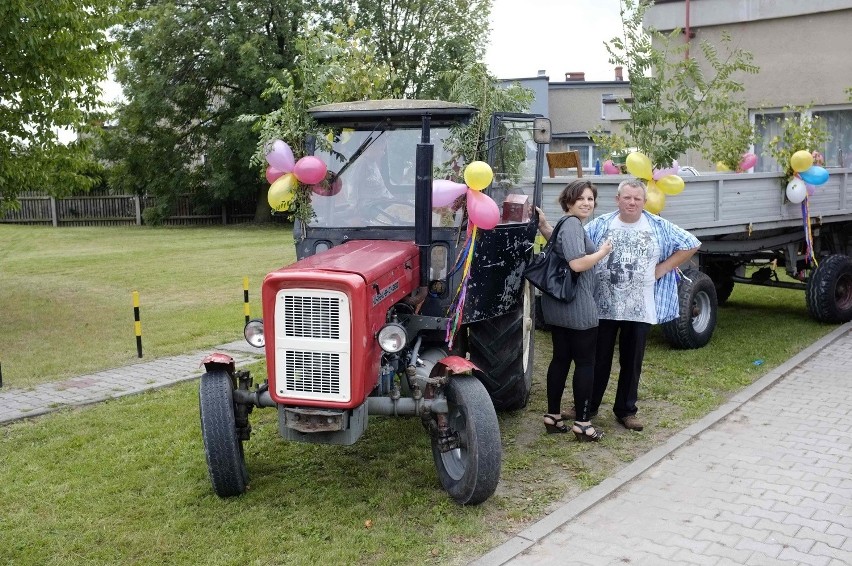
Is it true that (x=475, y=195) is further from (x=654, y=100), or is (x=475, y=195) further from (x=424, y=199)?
(x=654, y=100)

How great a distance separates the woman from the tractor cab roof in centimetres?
94

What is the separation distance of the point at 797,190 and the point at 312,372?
7269mm

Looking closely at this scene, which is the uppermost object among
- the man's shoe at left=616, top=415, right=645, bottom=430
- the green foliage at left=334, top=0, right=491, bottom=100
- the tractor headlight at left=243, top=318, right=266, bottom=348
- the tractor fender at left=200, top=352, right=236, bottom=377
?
the green foliage at left=334, top=0, right=491, bottom=100

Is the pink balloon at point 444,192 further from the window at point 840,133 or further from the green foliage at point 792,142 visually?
the window at point 840,133

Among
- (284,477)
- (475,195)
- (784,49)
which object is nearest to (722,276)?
(784,49)

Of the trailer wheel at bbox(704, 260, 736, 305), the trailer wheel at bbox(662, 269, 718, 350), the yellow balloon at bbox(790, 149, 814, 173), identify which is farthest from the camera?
the trailer wheel at bbox(704, 260, 736, 305)

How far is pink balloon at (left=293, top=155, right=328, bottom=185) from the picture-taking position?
579 cm

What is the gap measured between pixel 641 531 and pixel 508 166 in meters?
2.83

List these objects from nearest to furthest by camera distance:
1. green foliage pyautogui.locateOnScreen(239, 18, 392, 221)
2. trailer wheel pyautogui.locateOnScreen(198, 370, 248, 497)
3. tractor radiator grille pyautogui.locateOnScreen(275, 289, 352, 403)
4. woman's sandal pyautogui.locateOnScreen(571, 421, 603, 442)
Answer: tractor radiator grille pyautogui.locateOnScreen(275, 289, 352, 403), trailer wheel pyautogui.locateOnScreen(198, 370, 248, 497), green foliage pyautogui.locateOnScreen(239, 18, 392, 221), woman's sandal pyautogui.locateOnScreen(571, 421, 603, 442)

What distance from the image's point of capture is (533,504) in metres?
5.11

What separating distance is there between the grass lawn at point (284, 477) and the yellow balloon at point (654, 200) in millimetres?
1559

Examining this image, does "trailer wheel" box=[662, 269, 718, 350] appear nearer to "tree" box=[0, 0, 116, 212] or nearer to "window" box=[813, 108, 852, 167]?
"window" box=[813, 108, 852, 167]

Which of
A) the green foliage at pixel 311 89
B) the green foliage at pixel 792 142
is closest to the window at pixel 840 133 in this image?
the green foliage at pixel 792 142

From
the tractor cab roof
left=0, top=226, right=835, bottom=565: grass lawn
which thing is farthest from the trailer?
the tractor cab roof
